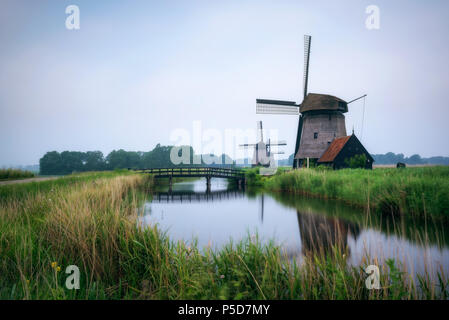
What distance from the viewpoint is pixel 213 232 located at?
305 inches

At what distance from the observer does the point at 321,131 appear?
1966 cm

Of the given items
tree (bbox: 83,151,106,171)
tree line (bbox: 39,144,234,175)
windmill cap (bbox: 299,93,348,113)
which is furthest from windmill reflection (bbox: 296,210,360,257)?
tree (bbox: 83,151,106,171)

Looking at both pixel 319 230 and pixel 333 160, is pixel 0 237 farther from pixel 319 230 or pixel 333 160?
pixel 333 160

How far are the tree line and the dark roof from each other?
50.7 m

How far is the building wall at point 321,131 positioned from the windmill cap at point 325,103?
1.97ft

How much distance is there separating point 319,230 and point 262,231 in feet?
6.50

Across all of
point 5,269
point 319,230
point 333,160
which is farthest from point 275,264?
point 333,160

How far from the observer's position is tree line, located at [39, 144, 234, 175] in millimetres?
50125

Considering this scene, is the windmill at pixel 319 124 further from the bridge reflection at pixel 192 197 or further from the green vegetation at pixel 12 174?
the green vegetation at pixel 12 174

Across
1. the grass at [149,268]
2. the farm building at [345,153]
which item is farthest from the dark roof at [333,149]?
the grass at [149,268]

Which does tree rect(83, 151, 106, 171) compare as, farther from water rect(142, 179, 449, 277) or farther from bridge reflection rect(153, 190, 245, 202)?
water rect(142, 179, 449, 277)

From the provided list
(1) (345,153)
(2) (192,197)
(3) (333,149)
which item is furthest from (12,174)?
(1) (345,153)

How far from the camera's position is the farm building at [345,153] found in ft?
57.2

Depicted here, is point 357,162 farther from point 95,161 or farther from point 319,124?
point 95,161
